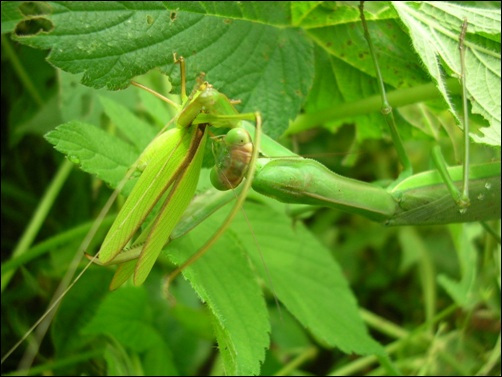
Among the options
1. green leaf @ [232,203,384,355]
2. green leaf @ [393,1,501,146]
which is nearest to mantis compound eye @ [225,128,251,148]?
green leaf @ [232,203,384,355]

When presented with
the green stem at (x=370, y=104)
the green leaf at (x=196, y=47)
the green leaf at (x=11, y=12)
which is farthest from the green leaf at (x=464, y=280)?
the green leaf at (x=11, y=12)

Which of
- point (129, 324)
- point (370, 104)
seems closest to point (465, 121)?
point (370, 104)

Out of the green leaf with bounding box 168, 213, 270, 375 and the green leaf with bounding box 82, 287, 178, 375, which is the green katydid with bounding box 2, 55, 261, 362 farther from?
the green leaf with bounding box 82, 287, 178, 375

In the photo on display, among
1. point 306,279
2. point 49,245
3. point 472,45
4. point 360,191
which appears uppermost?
point 472,45

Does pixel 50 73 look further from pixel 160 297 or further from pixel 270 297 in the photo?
pixel 270 297

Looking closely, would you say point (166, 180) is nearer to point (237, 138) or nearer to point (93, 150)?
point (237, 138)

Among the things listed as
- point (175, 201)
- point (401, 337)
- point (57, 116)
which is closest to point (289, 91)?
point (175, 201)
